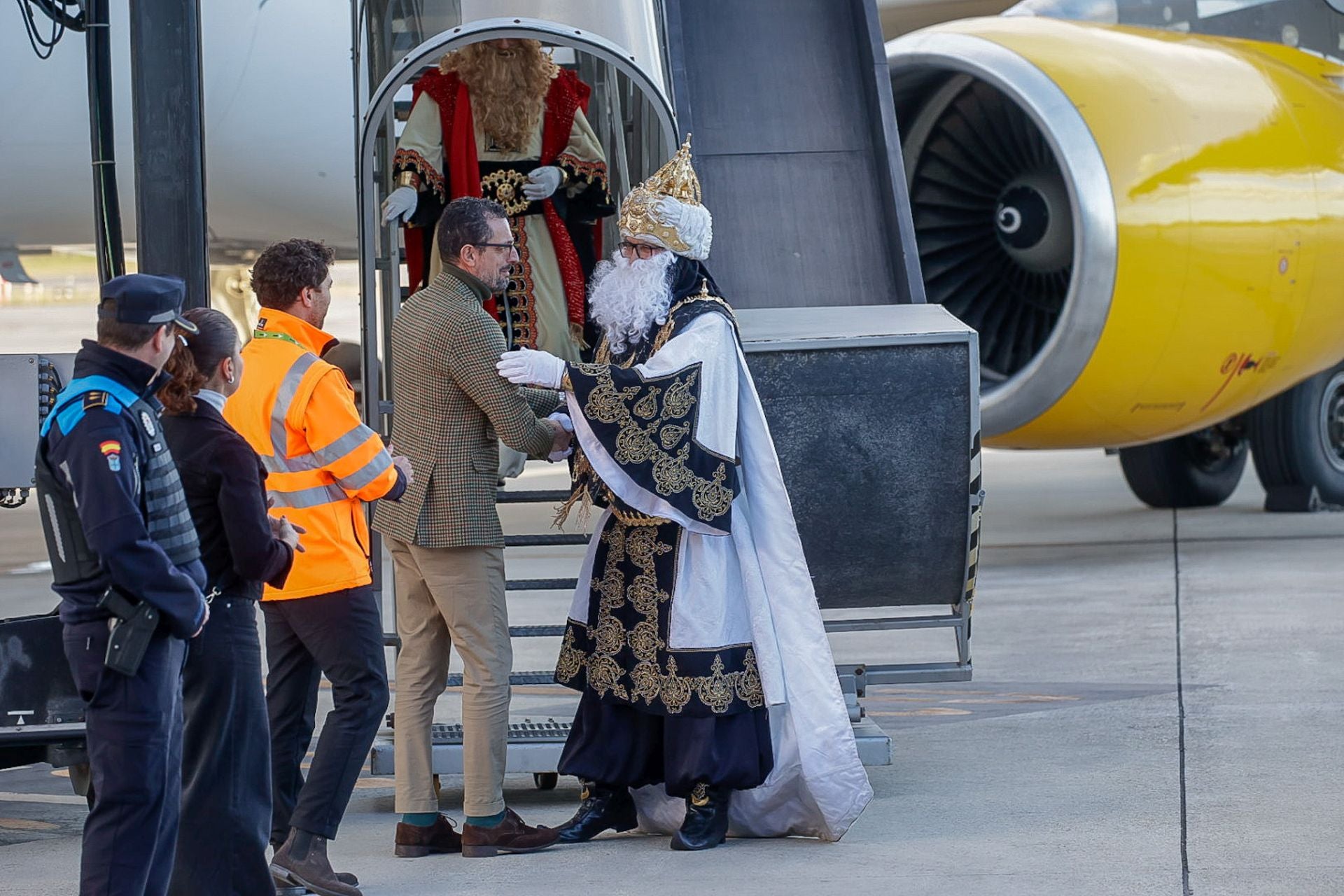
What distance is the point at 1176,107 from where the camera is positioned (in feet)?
30.2

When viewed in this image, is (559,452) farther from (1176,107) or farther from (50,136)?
(1176,107)

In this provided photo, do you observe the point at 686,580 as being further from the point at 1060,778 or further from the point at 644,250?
the point at 1060,778

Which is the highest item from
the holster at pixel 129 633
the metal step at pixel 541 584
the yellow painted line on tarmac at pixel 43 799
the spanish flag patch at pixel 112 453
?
the spanish flag patch at pixel 112 453

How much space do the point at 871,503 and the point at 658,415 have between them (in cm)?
102

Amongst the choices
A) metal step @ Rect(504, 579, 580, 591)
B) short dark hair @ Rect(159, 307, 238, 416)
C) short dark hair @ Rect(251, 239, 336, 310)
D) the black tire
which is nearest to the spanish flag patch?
short dark hair @ Rect(159, 307, 238, 416)

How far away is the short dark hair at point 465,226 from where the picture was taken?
4543 mm

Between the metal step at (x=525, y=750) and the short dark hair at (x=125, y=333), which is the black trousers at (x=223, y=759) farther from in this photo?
the metal step at (x=525, y=750)

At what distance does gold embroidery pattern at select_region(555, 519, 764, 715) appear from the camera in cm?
452

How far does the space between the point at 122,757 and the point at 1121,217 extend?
6631 mm

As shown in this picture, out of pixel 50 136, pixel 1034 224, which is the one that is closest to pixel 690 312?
pixel 50 136

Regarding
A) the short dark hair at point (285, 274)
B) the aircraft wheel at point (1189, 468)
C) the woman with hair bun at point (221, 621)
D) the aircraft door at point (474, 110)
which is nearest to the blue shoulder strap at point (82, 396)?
the woman with hair bun at point (221, 621)

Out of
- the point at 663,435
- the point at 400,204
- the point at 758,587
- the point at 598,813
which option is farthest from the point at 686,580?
the point at 400,204

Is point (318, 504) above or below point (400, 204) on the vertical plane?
below

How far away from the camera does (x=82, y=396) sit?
3248mm
